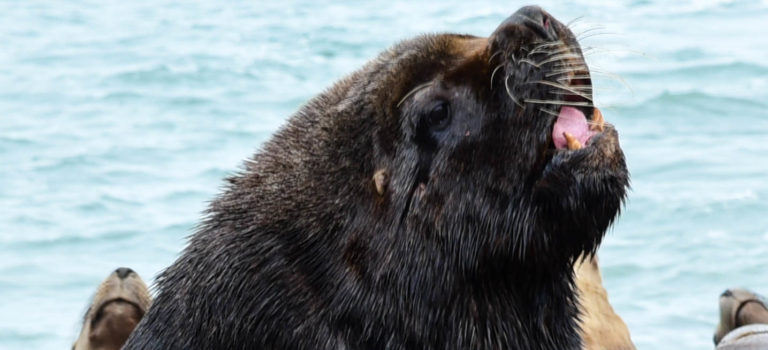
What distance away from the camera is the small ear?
366 centimetres

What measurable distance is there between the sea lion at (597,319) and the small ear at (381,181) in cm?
175

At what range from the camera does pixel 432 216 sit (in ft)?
11.9

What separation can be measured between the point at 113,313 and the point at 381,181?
2001 mm

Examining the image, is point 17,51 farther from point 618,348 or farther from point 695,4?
point 618,348

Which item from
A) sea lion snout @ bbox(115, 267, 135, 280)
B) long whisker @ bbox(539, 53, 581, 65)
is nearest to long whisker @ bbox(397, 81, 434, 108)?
long whisker @ bbox(539, 53, 581, 65)

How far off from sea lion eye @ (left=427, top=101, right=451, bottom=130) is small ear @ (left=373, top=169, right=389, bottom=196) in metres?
0.18

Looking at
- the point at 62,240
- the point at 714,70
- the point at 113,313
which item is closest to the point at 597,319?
the point at 113,313

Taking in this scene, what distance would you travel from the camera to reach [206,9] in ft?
60.8

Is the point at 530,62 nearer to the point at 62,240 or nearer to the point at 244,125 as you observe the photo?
the point at 62,240

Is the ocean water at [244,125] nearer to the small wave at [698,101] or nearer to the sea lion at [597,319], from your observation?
the small wave at [698,101]

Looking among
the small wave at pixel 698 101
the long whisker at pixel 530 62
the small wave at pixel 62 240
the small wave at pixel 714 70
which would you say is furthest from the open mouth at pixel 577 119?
the small wave at pixel 714 70

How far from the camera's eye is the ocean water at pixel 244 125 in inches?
414

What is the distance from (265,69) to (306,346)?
12.2m

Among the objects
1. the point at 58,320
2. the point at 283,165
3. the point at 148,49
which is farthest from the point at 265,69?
the point at 283,165
